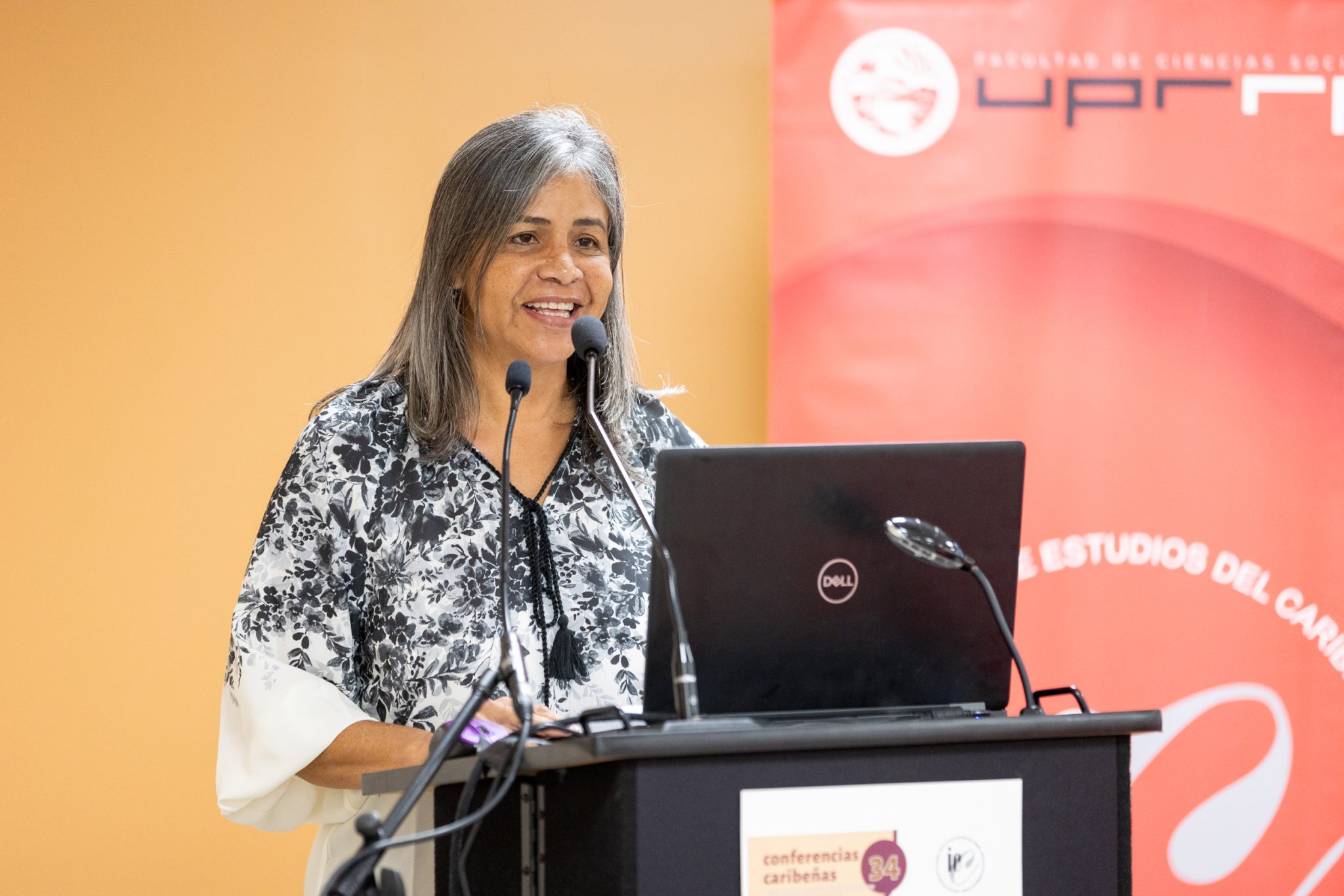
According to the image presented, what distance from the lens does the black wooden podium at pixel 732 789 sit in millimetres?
1133

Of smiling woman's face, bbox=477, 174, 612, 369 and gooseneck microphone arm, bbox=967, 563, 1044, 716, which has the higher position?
smiling woman's face, bbox=477, 174, 612, 369

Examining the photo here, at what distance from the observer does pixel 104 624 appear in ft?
10.2

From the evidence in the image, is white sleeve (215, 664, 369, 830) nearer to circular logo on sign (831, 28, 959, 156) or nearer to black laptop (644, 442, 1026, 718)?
black laptop (644, 442, 1026, 718)

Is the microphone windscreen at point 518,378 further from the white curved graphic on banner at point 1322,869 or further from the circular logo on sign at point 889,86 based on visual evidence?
the white curved graphic on banner at point 1322,869

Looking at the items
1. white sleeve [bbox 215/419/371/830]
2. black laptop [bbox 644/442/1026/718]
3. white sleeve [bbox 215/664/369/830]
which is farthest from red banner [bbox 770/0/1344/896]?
black laptop [bbox 644/442/1026/718]

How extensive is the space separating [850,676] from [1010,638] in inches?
6.6

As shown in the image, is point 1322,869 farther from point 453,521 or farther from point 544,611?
point 453,521

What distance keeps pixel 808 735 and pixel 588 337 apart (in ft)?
2.22

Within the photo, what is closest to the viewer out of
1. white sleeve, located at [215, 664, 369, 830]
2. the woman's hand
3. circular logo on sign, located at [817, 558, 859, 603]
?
circular logo on sign, located at [817, 558, 859, 603]

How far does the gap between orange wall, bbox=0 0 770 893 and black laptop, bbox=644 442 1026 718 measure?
1.93 meters

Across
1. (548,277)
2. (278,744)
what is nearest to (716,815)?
(278,744)

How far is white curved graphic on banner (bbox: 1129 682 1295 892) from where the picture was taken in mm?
2826

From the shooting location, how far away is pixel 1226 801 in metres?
2.84

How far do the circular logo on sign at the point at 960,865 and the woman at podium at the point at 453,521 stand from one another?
723mm
